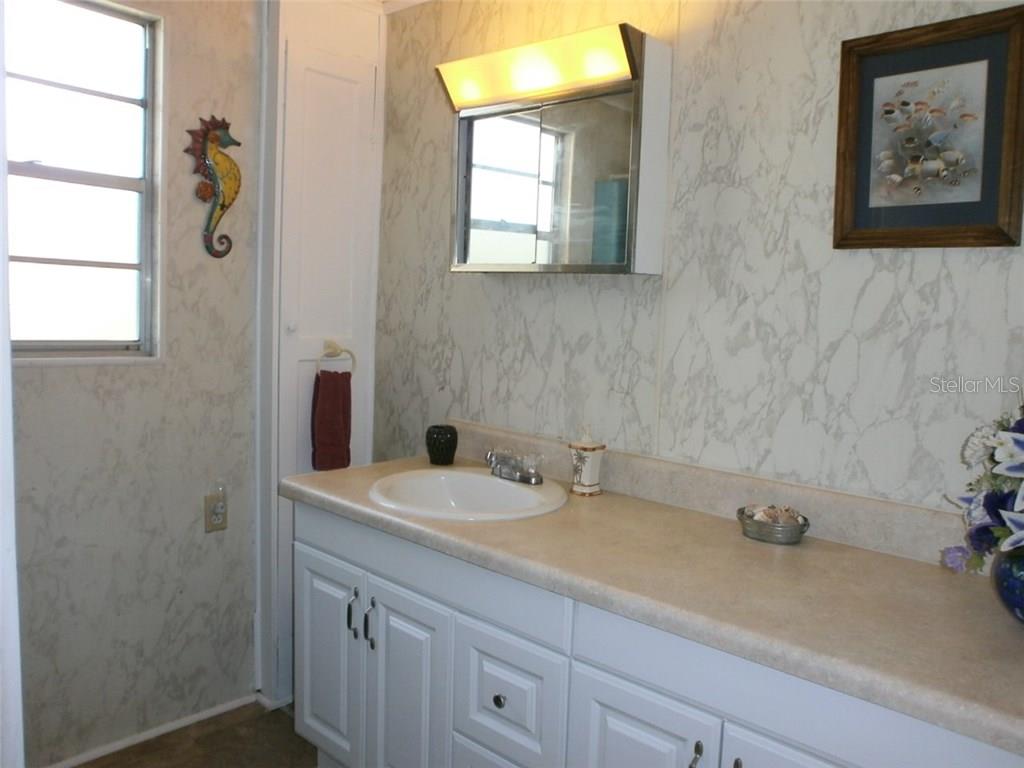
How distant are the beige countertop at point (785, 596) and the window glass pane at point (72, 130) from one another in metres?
1.22

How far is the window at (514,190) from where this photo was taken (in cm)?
207

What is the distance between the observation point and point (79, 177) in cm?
224

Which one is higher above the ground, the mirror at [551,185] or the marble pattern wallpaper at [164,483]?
the mirror at [551,185]

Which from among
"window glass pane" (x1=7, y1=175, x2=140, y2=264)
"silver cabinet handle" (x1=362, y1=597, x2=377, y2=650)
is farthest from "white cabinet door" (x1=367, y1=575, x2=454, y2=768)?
"window glass pane" (x1=7, y1=175, x2=140, y2=264)

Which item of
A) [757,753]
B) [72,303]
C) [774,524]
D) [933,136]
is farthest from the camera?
[72,303]

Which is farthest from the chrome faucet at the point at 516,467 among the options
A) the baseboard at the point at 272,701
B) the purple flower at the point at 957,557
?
the baseboard at the point at 272,701

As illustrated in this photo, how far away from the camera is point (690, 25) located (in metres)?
1.93

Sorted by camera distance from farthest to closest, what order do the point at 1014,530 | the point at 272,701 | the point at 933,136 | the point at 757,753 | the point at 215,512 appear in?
the point at 272,701
the point at 215,512
the point at 933,136
the point at 757,753
the point at 1014,530

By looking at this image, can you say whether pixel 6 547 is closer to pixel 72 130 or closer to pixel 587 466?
pixel 587 466

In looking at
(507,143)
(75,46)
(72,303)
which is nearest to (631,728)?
(507,143)

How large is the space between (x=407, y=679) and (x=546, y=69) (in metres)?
1.51

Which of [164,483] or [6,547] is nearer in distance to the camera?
[6,547]

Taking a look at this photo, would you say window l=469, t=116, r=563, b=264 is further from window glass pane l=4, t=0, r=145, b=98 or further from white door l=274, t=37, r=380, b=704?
window glass pane l=4, t=0, r=145, b=98

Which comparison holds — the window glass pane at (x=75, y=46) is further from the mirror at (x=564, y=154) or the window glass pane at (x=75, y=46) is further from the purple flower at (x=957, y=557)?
the purple flower at (x=957, y=557)
